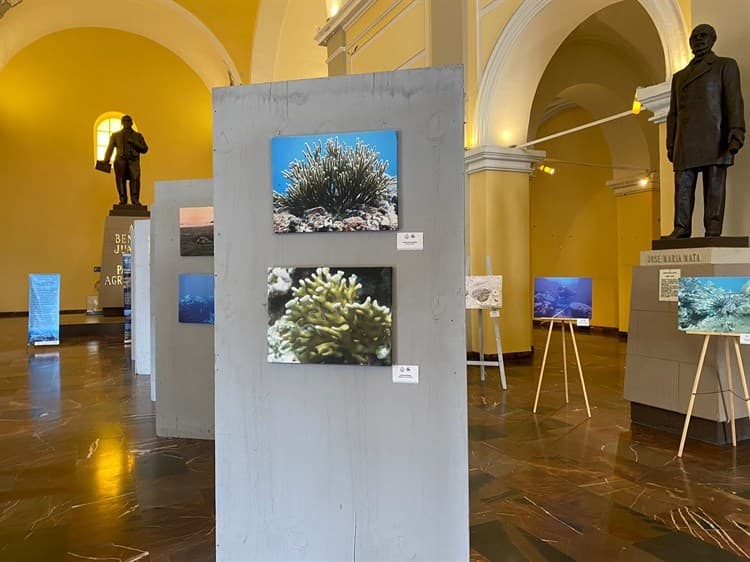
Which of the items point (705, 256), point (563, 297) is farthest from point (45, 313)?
point (705, 256)

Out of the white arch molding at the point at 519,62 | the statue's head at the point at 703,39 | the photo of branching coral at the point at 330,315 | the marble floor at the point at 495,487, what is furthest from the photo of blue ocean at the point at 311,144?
the white arch molding at the point at 519,62

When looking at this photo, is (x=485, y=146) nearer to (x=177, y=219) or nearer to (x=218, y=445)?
(x=177, y=219)

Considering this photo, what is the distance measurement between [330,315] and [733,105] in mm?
3863

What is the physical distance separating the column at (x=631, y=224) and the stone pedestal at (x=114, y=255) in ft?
37.3

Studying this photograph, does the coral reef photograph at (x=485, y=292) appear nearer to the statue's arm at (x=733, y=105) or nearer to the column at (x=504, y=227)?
the column at (x=504, y=227)

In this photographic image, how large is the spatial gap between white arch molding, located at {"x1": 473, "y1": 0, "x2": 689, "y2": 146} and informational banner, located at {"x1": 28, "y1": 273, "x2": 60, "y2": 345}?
8005mm

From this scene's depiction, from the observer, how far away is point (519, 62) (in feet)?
25.8

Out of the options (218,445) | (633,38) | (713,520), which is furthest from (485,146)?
(218,445)

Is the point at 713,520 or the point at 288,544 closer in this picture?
the point at 288,544

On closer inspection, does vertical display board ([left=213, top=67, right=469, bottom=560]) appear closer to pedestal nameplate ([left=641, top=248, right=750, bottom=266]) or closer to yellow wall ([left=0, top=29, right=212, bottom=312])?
pedestal nameplate ([left=641, top=248, right=750, bottom=266])

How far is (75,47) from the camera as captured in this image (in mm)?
17219

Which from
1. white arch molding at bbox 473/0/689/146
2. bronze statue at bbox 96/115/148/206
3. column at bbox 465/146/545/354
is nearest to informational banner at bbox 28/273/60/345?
bronze statue at bbox 96/115/148/206

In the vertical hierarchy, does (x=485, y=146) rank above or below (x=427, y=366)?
above

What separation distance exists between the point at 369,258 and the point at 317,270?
0.72 feet
